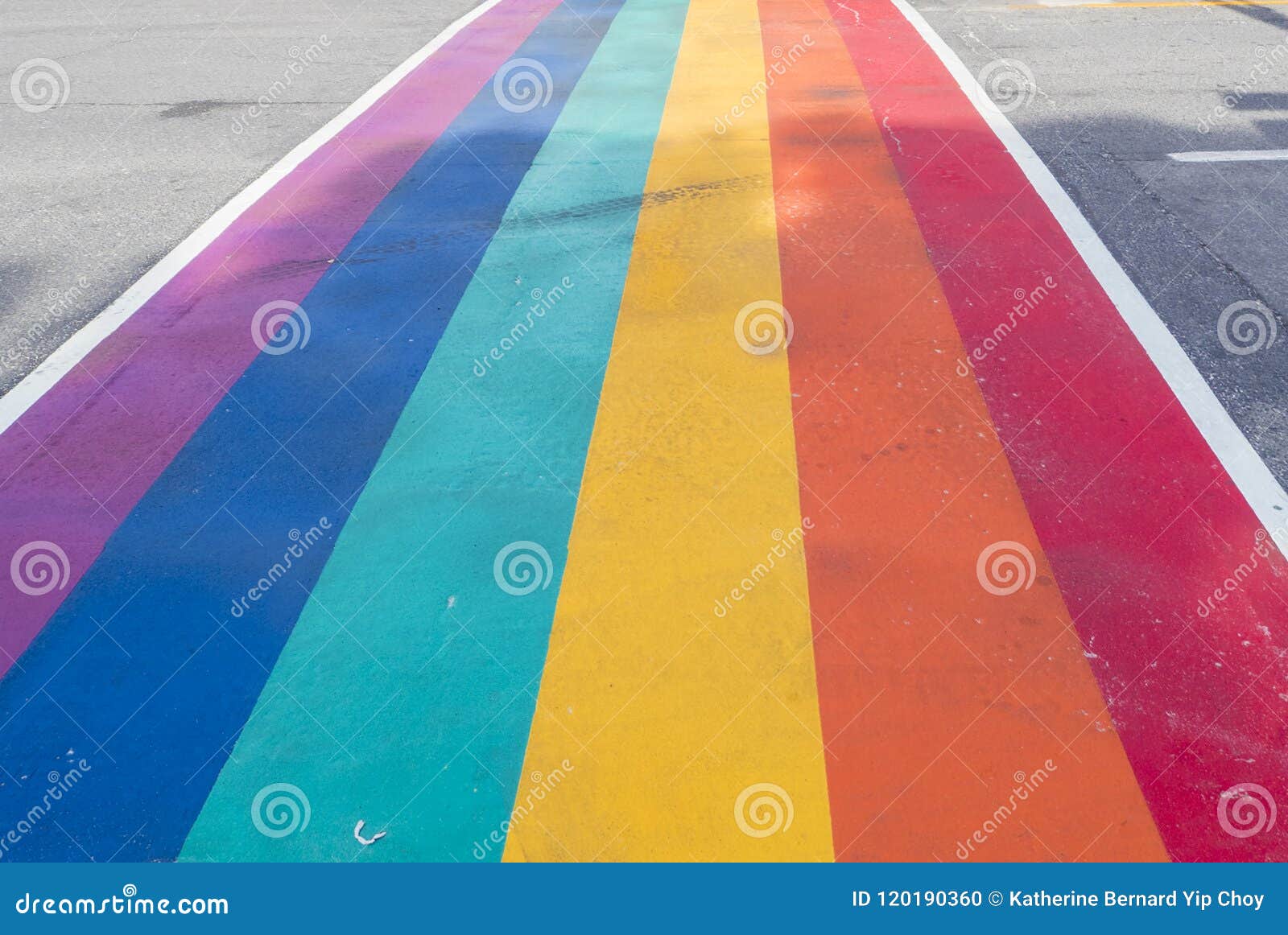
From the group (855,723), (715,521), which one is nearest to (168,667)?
(715,521)

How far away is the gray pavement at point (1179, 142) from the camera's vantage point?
18.0ft

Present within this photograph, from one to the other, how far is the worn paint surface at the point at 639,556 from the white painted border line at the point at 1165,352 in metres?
0.09

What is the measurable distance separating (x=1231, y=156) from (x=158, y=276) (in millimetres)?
8949

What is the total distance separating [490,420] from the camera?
5.10 meters

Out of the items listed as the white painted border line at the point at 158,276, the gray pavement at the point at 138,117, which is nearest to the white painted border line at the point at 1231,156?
the white painted border line at the point at 158,276

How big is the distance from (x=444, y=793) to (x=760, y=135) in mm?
6981

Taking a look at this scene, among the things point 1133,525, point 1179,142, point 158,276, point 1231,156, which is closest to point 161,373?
point 158,276

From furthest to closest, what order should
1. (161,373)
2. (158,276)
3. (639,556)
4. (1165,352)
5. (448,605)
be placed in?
(158,276), (161,373), (1165,352), (639,556), (448,605)

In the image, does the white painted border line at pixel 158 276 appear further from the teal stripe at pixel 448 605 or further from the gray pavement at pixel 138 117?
the teal stripe at pixel 448 605

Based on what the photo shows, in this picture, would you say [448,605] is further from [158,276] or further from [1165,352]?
[1165,352]

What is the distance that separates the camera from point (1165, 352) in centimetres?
538

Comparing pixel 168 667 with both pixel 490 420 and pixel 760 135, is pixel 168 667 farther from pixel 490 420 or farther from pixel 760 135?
pixel 760 135
